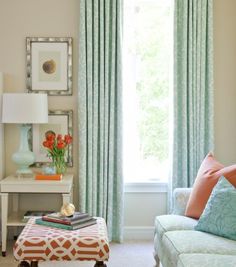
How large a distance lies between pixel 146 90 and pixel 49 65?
3.39ft

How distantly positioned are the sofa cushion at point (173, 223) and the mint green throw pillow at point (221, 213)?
12 centimetres

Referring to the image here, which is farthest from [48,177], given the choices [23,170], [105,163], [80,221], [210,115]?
[210,115]

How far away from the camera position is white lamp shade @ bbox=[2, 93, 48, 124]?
3670 mm

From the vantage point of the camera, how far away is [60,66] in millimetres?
4086

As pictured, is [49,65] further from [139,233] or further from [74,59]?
[139,233]

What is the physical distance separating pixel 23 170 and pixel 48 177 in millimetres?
288

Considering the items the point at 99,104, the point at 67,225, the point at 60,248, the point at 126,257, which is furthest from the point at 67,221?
the point at 99,104

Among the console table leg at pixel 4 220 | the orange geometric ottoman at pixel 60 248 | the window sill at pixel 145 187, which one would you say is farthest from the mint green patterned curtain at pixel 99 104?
the orange geometric ottoman at pixel 60 248

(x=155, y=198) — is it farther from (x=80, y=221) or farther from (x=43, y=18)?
(x=43, y=18)

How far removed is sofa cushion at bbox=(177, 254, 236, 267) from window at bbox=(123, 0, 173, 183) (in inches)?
75.6

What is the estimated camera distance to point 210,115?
4.04 metres

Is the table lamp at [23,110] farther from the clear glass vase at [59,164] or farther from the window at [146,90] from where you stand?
the window at [146,90]

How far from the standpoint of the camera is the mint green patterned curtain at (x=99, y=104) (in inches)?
156

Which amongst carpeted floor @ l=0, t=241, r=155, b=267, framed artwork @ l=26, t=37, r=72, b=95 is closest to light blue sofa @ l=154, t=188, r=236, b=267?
carpeted floor @ l=0, t=241, r=155, b=267
